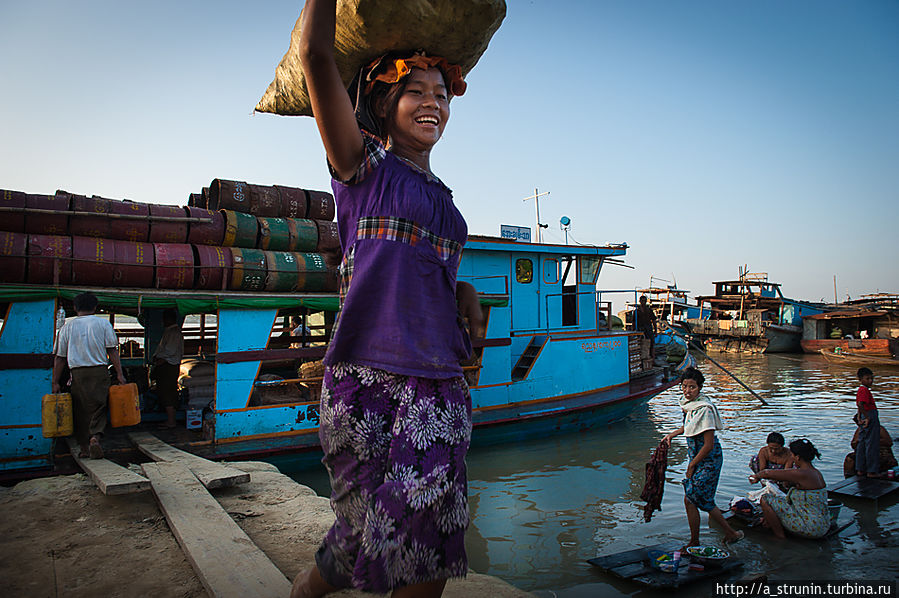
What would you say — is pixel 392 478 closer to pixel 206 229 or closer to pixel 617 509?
pixel 617 509

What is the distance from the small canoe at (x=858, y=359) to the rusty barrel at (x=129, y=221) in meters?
28.0

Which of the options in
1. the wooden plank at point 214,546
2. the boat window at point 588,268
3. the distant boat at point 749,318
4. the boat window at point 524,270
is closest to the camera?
the wooden plank at point 214,546

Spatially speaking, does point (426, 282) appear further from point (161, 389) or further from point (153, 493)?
point (161, 389)

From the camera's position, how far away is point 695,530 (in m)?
5.11

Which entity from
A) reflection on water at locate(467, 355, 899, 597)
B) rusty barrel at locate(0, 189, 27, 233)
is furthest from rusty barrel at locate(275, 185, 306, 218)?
reflection on water at locate(467, 355, 899, 597)

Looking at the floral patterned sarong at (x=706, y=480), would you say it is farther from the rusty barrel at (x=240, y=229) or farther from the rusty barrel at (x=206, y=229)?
the rusty barrel at (x=206, y=229)

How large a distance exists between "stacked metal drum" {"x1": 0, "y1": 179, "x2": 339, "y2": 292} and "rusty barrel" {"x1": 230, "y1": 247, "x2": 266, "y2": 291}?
1cm

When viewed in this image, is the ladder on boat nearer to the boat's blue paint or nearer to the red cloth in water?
the red cloth in water

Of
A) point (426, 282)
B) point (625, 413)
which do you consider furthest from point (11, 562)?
point (625, 413)

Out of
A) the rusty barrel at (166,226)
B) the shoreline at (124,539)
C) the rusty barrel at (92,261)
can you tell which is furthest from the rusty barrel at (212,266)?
the shoreline at (124,539)

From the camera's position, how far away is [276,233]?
7.68 metres

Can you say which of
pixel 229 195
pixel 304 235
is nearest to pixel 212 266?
pixel 229 195

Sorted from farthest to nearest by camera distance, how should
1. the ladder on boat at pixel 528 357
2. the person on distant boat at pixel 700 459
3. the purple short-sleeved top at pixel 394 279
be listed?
the ladder on boat at pixel 528 357 < the person on distant boat at pixel 700 459 < the purple short-sleeved top at pixel 394 279

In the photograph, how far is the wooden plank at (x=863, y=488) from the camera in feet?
21.2
